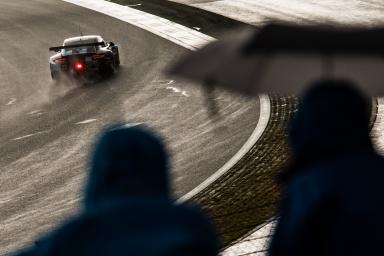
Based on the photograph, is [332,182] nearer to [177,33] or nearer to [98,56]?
[98,56]

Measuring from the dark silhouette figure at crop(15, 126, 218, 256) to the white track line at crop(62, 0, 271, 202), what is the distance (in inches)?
528

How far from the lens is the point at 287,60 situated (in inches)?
181

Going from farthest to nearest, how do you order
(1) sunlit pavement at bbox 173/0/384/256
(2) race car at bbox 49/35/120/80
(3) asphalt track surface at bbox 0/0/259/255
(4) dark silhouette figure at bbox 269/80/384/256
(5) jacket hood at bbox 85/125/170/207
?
1. (1) sunlit pavement at bbox 173/0/384/256
2. (2) race car at bbox 49/35/120/80
3. (3) asphalt track surface at bbox 0/0/259/255
4. (4) dark silhouette figure at bbox 269/80/384/256
5. (5) jacket hood at bbox 85/125/170/207

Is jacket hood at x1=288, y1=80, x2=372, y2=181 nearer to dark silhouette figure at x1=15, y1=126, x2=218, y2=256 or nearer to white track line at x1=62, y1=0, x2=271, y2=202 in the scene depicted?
dark silhouette figure at x1=15, y1=126, x2=218, y2=256

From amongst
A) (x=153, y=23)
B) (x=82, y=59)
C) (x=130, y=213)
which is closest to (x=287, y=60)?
(x=130, y=213)

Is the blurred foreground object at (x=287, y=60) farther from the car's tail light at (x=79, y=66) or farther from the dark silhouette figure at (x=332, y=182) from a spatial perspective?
the car's tail light at (x=79, y=66)

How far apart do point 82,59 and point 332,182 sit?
24.2 metres

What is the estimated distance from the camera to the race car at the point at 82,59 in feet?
90.9

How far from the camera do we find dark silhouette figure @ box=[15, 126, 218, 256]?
110 inches

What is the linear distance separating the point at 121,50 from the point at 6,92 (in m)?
5.75

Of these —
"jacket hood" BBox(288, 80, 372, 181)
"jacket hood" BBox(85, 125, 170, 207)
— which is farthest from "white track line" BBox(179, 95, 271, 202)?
"jacket hood" BBox(85, 125, 170, 207)

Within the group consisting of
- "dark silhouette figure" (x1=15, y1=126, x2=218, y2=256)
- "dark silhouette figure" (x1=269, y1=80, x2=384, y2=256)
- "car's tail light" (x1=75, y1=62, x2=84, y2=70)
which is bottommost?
"car's tail light" (x1=75, y1=62, x2=84, y2=70)

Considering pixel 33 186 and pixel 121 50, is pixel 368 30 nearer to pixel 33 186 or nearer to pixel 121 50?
pixel 33 186

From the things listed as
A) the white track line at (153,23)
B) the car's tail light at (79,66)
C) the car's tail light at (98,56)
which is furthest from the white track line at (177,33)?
the car's tail light at (79,66)
